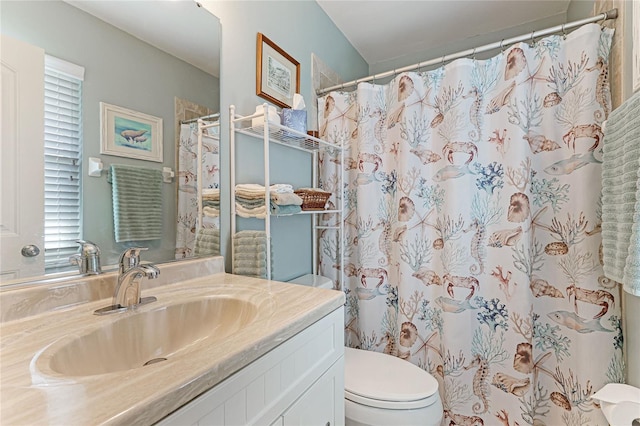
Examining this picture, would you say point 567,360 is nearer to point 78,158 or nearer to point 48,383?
point 48,383

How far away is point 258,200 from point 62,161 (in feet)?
2.01

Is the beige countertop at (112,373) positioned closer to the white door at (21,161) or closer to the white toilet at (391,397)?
the white door at (21,161)

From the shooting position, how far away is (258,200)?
120cm

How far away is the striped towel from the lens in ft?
2.81

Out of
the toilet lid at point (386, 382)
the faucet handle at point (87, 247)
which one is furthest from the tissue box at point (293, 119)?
the toilet lid at point (386, 382)

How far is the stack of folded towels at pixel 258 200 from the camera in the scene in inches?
47.1

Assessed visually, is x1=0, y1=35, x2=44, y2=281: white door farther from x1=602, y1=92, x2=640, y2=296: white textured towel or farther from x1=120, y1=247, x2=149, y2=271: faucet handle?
x1=602, y1=92, x2=640, y2=296: white textured towel

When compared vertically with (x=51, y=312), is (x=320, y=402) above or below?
below

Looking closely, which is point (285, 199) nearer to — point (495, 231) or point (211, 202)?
point (211, 202)

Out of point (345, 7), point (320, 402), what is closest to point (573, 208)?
point (320, 402)

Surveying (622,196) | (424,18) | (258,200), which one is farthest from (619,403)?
(424,18)

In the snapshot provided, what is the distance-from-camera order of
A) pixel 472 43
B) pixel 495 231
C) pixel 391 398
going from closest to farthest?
pixel 391 398
pixel 495 231
pixel 472 43

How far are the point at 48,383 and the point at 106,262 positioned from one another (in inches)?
18.1

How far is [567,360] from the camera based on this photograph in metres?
1.28
